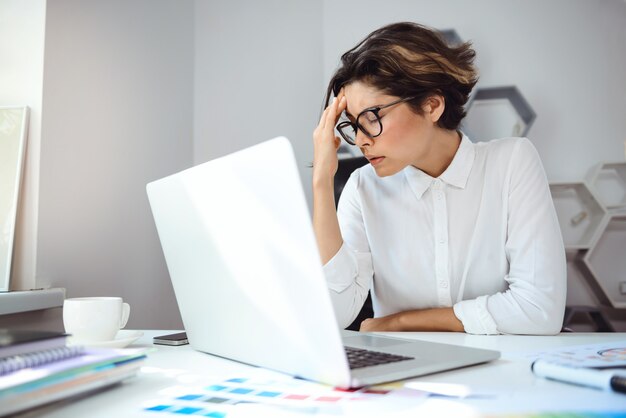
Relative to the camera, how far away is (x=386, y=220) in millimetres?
1446

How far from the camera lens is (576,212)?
8.17 ft

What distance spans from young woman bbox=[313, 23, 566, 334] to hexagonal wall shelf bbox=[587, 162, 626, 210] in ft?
4.22

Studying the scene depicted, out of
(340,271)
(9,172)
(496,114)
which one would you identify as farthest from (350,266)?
(496,114)

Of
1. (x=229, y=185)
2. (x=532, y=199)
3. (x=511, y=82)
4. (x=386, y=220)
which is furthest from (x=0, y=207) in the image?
(x=511, y=82)

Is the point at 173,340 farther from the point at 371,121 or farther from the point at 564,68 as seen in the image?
the point at 564,68

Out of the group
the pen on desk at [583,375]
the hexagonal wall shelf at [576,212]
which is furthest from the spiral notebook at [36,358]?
the hexagonal wall shelf at [576,212]

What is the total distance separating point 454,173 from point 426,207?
0.12 metres

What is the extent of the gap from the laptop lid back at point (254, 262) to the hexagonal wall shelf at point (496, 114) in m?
2.01

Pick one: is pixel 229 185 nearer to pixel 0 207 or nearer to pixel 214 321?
pixel 214 321

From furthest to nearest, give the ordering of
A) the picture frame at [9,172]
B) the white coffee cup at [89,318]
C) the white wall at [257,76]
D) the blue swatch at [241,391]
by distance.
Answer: the white wall at [257,76] < the picture frame at [9,172] < the white coffee cup at [89,318] < the blue swatch at [241,391]

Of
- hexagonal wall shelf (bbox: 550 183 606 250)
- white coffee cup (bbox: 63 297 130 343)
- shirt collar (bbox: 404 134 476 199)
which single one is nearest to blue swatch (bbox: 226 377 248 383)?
white coffee cup (bbox: 63 297 130 343)

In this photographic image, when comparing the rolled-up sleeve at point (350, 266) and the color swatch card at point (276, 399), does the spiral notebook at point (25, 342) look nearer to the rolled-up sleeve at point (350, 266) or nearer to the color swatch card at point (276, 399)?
the color swatch card at point (276, 399)

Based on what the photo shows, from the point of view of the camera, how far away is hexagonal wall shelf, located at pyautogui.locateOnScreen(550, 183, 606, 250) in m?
2.44

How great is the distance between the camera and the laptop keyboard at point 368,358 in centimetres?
65
